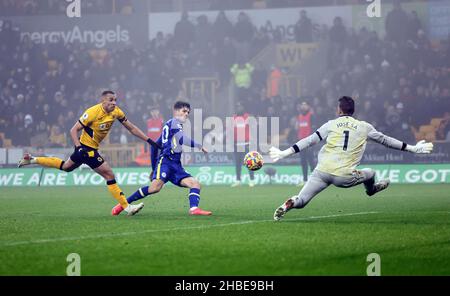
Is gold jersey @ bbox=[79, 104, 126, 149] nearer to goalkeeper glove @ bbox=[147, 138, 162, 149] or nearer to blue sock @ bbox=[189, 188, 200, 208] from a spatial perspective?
goalkeeper glove @ bbox=[147, 138, 162, 149]

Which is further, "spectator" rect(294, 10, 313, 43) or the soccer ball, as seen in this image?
"spectator" rect(294, 10, 313, 43)

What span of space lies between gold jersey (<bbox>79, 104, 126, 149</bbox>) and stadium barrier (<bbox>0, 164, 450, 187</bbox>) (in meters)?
13.5

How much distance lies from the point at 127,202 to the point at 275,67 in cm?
1955

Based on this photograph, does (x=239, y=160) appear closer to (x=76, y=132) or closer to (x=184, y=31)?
(x=184, y=31)

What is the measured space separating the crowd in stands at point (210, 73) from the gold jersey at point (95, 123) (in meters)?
15.4

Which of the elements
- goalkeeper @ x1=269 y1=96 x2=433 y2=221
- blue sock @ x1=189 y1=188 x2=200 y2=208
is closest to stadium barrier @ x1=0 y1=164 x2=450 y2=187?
blue sock @ x1=189 y1=188 x2=200 y2=208

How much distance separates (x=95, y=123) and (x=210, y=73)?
19.4 m

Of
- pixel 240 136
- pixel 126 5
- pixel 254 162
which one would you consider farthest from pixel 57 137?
pixel 254 162

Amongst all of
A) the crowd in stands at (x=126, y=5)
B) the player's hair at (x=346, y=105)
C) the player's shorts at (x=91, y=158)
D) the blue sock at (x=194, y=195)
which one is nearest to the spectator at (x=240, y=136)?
the crowd in stands at (x=126, y=5)

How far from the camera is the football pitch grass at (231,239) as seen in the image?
330 inches

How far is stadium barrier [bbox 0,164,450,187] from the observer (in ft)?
88.4

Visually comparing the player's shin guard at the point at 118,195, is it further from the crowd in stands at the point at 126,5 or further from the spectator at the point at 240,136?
the crowd in stands at the point at 126,5
